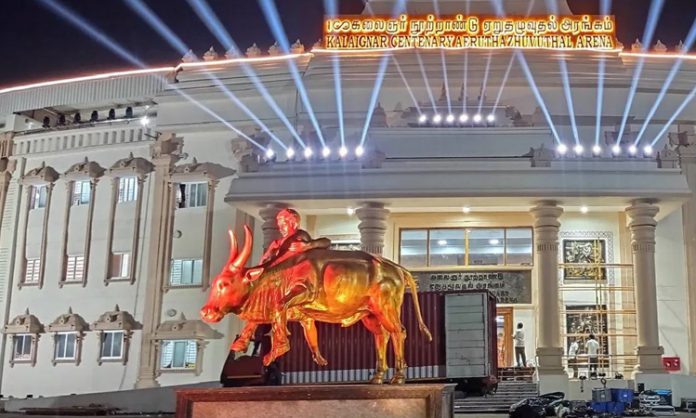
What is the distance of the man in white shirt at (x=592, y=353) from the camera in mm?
22672

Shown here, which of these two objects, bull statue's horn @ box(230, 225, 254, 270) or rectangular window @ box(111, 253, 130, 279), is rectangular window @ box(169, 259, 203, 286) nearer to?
rectangular window @ box(111, 253, 130, 279)

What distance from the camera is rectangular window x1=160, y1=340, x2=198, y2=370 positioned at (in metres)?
25.6

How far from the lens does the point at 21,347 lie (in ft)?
92.1

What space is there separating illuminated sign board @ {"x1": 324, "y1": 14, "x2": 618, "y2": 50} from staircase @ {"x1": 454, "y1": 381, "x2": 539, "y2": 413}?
41.0 ft

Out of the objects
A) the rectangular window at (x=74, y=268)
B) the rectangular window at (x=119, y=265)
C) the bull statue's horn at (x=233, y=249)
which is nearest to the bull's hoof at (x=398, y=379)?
the bull statue's horn at (x=233, y=249)

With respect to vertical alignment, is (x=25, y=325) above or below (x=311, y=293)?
below

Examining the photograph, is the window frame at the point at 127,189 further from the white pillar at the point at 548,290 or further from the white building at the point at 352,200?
the white pillar at the point at 548,290

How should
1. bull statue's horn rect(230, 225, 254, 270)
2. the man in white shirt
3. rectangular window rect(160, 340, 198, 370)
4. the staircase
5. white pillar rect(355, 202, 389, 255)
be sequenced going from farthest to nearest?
rectangular window rect(160, 340, 198, 370), the man in white shirt, white pillar rect(355, 202, 389, 255), the staircase, bull statue's horn rect(230, 225, 254, 270)

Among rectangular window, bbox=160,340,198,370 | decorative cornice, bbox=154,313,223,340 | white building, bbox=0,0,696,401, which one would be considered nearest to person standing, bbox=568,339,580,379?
white building, bbox=0,0,696,401

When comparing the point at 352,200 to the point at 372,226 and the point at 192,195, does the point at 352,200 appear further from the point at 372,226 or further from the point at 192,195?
the point at 192,195

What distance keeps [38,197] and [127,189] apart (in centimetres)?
408

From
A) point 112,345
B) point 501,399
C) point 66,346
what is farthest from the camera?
point 66,346

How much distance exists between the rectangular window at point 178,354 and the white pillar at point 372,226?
7.32 metres

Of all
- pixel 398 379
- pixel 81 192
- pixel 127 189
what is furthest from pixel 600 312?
pixel 81 192
